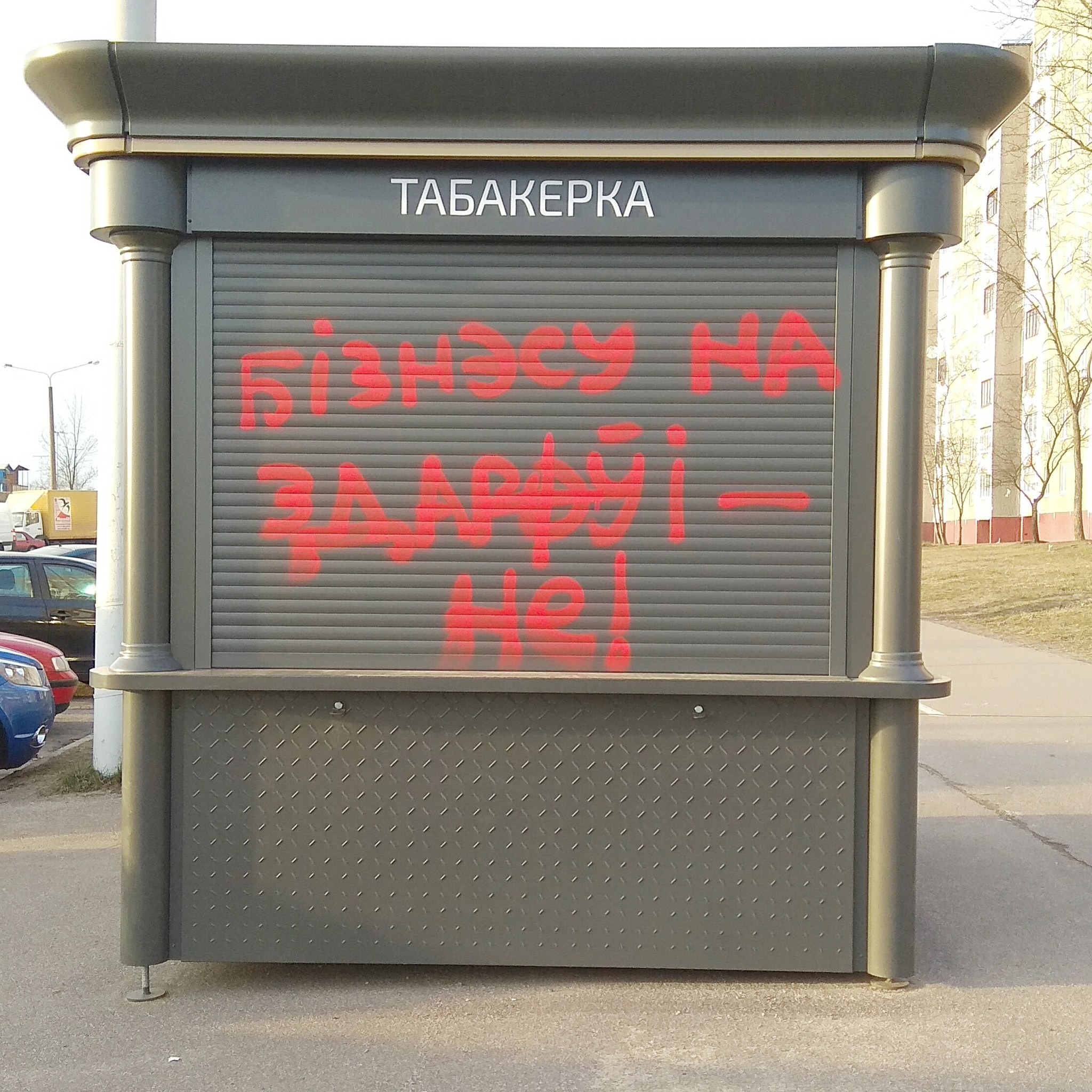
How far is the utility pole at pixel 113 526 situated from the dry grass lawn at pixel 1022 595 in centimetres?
845

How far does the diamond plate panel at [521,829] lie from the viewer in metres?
4.25

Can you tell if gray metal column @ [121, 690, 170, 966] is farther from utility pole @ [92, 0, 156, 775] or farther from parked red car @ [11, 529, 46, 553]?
parked red car @ [11, 529, 46, 553]

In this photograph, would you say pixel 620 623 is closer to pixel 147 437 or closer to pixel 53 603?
pixel 147 437

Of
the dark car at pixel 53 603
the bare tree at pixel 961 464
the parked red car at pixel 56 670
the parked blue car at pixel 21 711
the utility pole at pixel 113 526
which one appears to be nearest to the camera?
the utility pole at pixel 113 526

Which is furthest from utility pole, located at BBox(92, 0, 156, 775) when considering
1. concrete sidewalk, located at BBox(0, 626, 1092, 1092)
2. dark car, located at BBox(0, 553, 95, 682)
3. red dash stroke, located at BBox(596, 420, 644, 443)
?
dark car, located at BBox(0, 553, 95, 682)

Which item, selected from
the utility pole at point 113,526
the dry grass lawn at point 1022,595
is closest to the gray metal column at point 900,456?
the utility pole at point 113,526

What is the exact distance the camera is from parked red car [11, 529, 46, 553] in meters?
34.3

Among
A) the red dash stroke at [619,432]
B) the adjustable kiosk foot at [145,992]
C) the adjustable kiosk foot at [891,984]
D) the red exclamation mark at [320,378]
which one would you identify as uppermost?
the red exclamation mark at [320,378]

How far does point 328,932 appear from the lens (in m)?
4.27

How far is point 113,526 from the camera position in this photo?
7.37 meters

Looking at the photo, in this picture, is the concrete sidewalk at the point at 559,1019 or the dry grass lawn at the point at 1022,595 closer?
the concrete sidewalk at the point at 559,1019

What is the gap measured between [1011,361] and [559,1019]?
54.9 metres

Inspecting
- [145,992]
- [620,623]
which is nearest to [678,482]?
[620,623]

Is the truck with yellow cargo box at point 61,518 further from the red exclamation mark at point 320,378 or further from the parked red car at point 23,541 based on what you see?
the red exclamation mark at point 320,378
